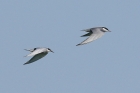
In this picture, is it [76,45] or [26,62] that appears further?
[26,62]

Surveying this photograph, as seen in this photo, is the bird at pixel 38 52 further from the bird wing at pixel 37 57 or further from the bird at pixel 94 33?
the bird at pixel 94 33

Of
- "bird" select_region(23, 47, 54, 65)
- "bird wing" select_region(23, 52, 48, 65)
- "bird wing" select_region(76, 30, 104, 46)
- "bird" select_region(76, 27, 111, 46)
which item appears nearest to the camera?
"bird wing" select_region(76, 30, 104, 46)

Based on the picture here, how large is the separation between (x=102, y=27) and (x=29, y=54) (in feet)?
20.7

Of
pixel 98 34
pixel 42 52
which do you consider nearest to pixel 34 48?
pixel 42 52

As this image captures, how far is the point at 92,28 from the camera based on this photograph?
51.0m

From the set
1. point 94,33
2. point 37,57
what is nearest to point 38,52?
point 37,57

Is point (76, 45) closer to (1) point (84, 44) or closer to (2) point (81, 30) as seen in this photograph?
(1) point (84, 44)

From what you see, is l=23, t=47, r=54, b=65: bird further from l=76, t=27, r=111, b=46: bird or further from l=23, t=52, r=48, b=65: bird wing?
l=76, t=27, r=111, b=46: bird

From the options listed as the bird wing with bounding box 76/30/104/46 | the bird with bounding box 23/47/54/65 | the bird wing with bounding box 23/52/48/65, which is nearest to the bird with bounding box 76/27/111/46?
the bird wing with bounding box 76/30/104/46

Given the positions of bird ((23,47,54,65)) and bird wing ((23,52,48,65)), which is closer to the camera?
bird ((23,47,54,65))

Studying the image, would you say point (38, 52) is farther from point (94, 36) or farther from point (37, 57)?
point (94, 36)

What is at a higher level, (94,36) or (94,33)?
(94,33)

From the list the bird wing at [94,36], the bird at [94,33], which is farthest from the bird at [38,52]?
the bird wing at [94,36]

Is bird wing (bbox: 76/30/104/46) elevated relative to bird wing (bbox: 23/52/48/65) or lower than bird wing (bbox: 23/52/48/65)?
lower
